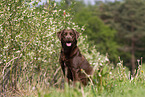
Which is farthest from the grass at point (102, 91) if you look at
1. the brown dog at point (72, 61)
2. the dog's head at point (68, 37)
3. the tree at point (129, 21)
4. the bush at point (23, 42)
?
the tree at point (129, 21)

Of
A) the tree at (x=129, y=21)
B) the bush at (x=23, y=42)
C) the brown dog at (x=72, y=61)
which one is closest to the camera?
the brown dog at (x=72, y=61)

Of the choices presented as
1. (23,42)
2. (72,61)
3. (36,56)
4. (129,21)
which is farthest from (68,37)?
(129,21)

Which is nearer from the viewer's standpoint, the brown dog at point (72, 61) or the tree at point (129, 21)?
the brown dog at point (72, 61)

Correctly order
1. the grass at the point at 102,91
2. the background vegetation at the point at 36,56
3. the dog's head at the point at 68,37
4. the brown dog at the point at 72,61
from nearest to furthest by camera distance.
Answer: the grass at the point at 102,91 < the background vegetation at the point at 36,56 < the brown dog at the point at 72,61 < the dog's head at the point at 68,37

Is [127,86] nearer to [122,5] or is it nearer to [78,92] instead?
[78,92]

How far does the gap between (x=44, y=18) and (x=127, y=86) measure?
5374 millimetres

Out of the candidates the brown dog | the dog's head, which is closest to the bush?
the brown dog

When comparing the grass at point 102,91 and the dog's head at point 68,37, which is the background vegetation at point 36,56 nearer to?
the grass at point 102,91

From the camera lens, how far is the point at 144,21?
4416cm

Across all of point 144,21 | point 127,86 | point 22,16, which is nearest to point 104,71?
point 127,86

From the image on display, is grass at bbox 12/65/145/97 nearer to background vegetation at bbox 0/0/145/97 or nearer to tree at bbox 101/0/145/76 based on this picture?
background vegetation at bbox 0/0/145/97

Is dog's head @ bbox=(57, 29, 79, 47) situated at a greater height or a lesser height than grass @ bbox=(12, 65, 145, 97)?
greater

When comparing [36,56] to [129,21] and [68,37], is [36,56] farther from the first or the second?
[129,21]

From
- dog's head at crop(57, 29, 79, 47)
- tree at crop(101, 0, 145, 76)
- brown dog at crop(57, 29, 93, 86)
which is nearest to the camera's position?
brown dog at crop(57, 29, 93, 86)
